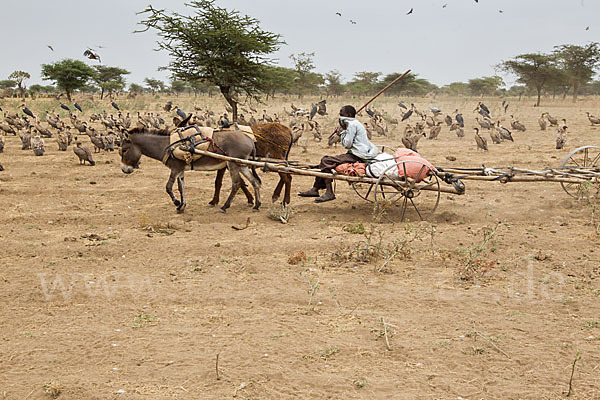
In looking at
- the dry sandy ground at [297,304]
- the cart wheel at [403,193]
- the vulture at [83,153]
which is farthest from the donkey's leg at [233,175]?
the vulture at [83,153]

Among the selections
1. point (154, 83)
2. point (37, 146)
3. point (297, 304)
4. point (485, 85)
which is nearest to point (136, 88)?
point (154, 83)

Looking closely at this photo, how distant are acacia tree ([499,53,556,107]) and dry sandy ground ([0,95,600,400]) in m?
33.3

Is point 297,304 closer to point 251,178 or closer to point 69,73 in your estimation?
point 251,178

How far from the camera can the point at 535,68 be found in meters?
38.5

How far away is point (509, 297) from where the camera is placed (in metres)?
A: 5.31

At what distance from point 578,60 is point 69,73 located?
36774 mm

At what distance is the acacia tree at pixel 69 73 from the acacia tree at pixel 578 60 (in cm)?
3406

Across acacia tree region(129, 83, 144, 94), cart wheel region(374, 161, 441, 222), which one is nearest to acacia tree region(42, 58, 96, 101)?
acacia tree region(129, 83, 144, 94)

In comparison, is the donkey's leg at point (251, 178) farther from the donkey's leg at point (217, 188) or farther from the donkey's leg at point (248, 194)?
the donkey's leg at point (217, 188)

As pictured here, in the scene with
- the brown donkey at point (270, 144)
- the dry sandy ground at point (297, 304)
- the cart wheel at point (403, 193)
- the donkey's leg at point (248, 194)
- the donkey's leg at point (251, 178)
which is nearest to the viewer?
the dry sandy ground at point (297, 304)

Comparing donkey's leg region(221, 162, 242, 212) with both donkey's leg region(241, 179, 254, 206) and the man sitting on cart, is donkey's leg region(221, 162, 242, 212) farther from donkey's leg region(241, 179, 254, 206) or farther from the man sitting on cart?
the man sitting on cart

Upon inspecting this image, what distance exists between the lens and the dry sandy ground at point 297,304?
155 inches

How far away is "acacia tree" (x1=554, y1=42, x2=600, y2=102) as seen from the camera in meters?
39.1

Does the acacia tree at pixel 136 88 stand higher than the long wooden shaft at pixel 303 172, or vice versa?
the acacia tree at pixel 136 88
